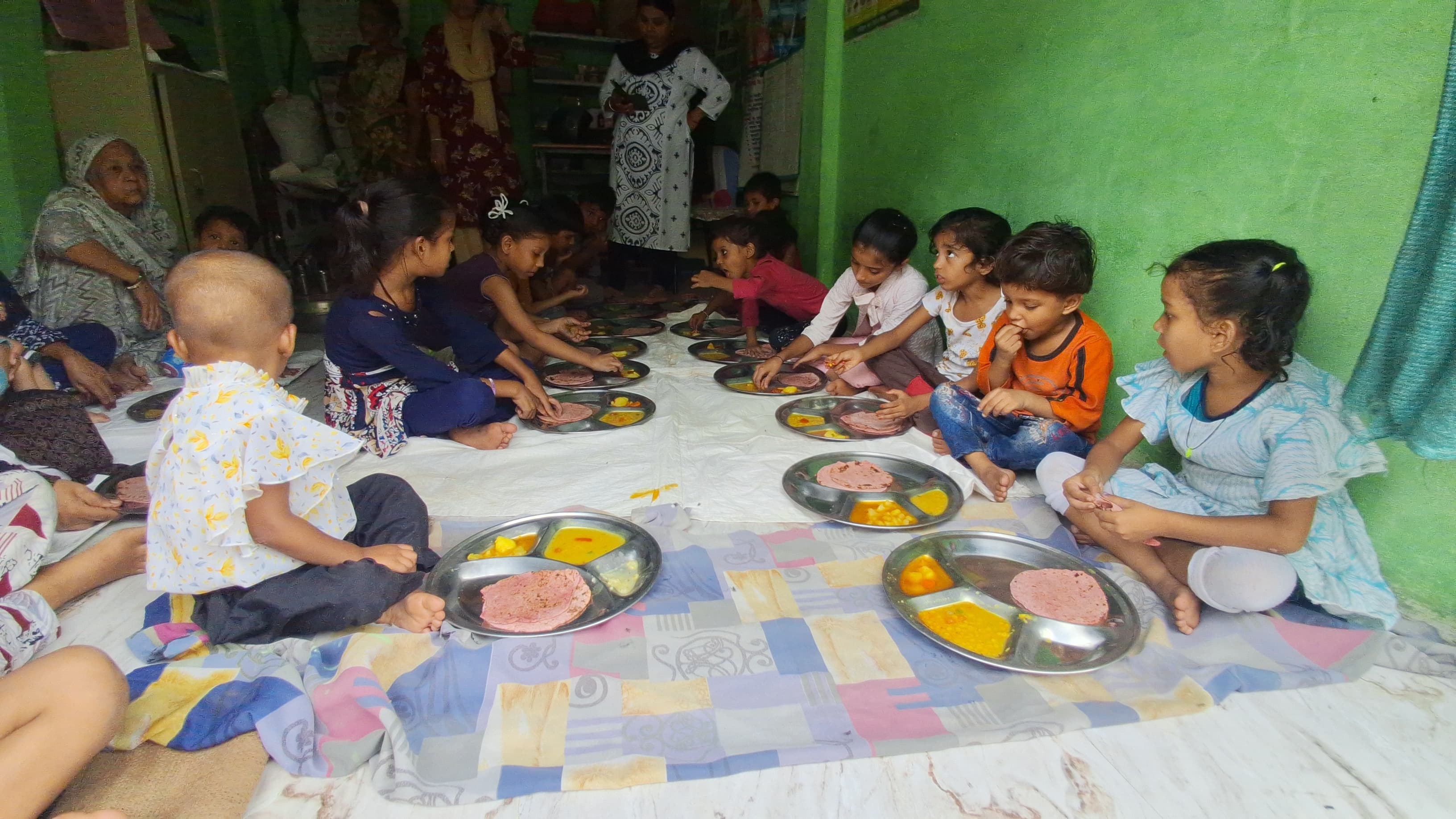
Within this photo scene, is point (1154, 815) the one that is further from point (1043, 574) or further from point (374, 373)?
point (374, 373)

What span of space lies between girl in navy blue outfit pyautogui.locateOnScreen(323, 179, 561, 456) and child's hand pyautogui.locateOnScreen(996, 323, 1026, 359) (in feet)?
5.61

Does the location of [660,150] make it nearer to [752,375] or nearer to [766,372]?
[752,375]

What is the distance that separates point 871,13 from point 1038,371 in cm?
265

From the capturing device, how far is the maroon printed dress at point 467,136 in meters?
4.90

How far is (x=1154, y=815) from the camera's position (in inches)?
48.6

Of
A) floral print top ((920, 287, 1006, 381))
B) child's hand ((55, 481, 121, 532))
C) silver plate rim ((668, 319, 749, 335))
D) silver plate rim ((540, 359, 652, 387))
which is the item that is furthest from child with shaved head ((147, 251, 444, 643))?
silver plate rim ((668, 319, 749, 335))

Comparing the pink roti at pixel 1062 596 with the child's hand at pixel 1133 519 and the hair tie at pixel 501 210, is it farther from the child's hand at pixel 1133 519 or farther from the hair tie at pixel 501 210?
the hair tie at pixel 501 210

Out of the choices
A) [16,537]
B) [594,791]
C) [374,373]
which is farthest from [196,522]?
[374,373]

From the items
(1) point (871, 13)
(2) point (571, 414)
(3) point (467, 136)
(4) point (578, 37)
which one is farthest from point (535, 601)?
(4) point (578, 37)

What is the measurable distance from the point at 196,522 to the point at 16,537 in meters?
0.74

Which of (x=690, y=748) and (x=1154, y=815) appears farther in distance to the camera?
(x=690, y=748)

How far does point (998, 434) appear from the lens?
2.47m

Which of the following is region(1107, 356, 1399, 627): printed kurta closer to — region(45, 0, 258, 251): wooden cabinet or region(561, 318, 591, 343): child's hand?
region(561, 318, 591, 343): child's hand

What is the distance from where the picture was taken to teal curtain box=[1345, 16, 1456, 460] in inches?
51.1
